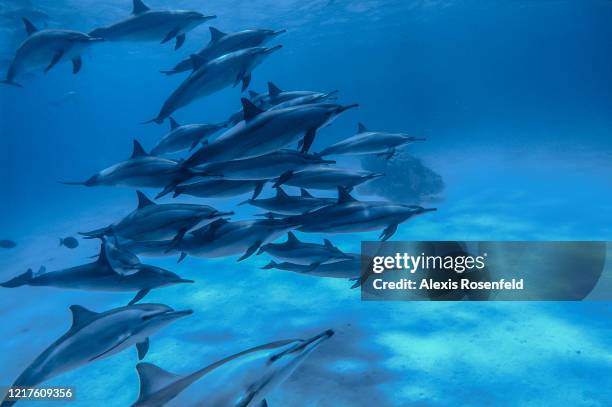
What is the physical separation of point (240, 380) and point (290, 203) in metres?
2.66

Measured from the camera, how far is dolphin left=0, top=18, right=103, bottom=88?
4.98 metres

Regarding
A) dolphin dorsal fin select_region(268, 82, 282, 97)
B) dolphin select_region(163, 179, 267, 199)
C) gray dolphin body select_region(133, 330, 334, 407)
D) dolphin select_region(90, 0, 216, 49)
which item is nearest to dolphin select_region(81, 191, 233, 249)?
dolphin select_region(163, 179, 267, 199)

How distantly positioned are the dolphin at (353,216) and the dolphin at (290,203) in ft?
1.00

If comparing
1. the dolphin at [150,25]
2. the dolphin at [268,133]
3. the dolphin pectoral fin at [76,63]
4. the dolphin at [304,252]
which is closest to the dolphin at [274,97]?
the dolphin at [268,133]

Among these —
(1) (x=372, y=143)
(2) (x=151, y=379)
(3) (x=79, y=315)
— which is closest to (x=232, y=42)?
(1) (x=372, y=143)

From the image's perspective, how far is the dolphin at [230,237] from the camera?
390 cm

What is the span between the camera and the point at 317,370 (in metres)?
5.52

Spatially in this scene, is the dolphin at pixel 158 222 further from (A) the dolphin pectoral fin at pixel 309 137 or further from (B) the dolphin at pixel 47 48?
(B) the dolphin at pixel 47 48

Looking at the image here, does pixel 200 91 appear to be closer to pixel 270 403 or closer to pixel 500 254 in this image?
pixel 270 403

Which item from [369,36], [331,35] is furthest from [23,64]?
[369,36]

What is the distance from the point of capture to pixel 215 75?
14.0ft

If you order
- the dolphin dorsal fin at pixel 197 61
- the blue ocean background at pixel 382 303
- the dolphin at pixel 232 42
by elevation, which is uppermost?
the dolphin at pixel 232 42

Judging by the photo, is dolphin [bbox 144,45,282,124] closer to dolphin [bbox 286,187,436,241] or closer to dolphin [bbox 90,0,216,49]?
dolphin [bbox 90,0,216,49]

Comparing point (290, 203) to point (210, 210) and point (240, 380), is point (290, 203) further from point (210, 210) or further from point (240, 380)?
point (240, 380)
